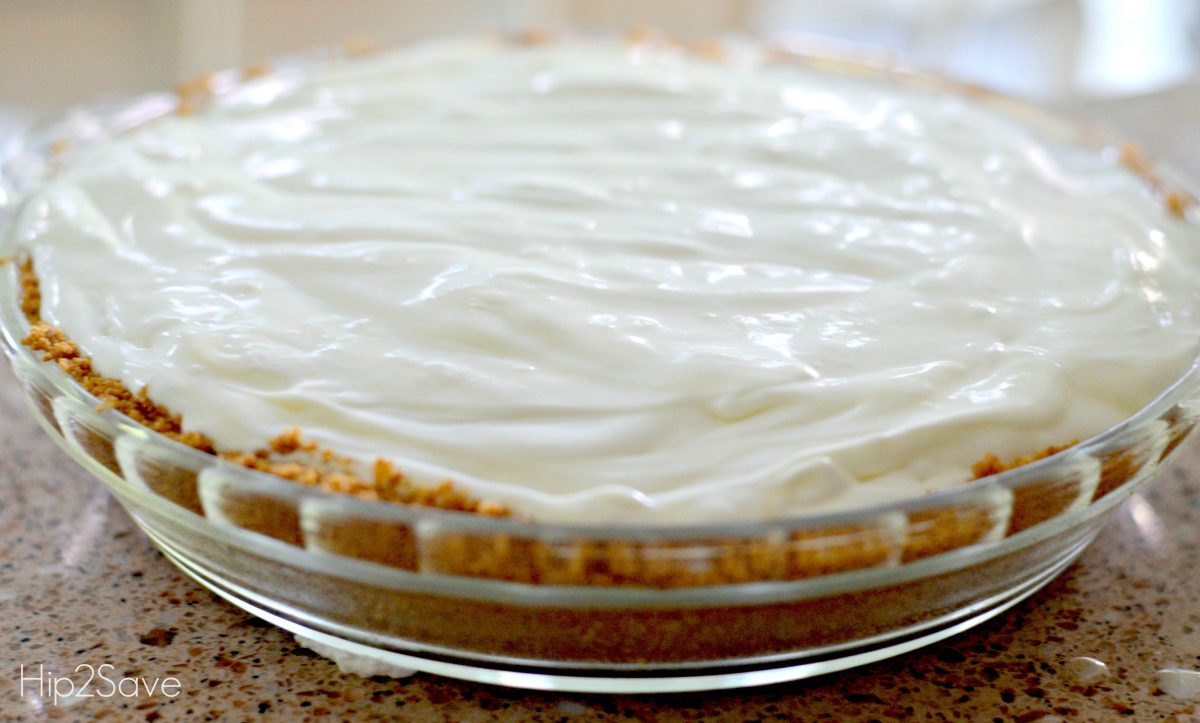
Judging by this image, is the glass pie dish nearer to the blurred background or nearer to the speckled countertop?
the speckled countertop

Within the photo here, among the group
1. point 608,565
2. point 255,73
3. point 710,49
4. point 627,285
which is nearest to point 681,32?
point 710,49

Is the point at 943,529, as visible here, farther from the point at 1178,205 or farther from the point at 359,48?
the point at 359,48

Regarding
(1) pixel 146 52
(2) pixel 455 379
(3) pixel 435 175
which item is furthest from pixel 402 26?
(2) pixel 455 379

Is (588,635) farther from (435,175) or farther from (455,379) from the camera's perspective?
(435,175)

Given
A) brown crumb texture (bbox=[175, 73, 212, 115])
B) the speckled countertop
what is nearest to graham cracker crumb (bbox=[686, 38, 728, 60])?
brown crumb texture (bbox=[175, 73, 212, 115])

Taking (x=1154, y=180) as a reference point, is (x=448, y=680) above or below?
below
